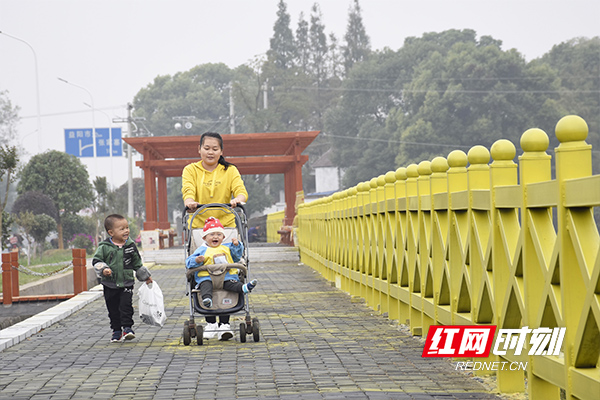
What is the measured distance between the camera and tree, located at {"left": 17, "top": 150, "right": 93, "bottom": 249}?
3559 centimetres

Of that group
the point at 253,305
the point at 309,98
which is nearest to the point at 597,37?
the point at 309,98

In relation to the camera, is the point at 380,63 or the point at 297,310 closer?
the point at 297,310

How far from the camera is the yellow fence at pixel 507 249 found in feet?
12.0

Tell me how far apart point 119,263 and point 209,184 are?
1078 mm

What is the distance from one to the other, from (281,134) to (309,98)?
169 ft

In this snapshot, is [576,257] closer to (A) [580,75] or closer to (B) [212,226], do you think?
(B) [212,226]

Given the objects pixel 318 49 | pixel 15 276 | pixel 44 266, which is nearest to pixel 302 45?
pixel 318 49

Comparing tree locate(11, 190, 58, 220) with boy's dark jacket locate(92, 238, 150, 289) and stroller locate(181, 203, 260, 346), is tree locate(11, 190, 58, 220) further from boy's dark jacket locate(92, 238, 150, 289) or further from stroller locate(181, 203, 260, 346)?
stroller locate(181, 203, 260, 346)

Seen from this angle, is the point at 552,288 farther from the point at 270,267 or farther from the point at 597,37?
the point at 597,37

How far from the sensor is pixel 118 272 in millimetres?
7895

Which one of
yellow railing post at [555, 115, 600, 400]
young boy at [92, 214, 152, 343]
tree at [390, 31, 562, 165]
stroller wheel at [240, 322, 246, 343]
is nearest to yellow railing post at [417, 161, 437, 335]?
stroller wheel at [240, 322, 246, 343]

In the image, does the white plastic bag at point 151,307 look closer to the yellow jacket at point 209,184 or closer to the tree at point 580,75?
the yellow jacket at point 209,184

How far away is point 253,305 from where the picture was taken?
10.8 metres

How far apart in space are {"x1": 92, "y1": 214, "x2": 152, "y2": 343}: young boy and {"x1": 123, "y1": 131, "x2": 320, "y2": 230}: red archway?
17.9 meters
